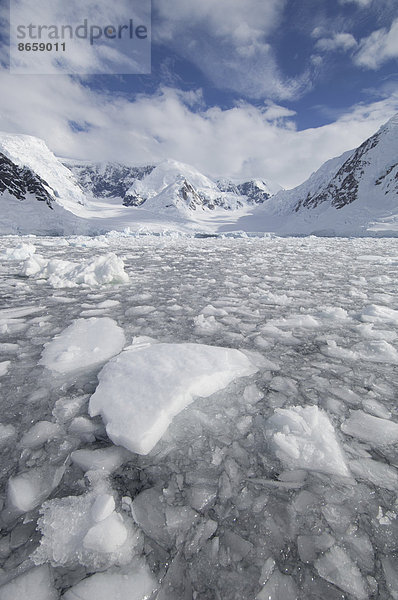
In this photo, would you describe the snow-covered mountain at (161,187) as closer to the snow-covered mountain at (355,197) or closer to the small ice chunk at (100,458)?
the snow-covered mountain at (355,197)

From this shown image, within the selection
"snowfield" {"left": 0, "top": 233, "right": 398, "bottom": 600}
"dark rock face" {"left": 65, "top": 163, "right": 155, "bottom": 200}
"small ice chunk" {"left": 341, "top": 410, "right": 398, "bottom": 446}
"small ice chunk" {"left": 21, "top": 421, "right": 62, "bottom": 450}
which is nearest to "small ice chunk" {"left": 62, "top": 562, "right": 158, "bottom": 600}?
"snowfield" {"left": 0, "top": 233, "right": 398, "bottom": 600}

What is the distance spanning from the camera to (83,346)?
1.98 m

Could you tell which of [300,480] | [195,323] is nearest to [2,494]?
[300,480]

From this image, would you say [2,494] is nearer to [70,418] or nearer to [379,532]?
[70,418]

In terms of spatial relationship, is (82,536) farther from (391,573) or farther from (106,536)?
(391,573)

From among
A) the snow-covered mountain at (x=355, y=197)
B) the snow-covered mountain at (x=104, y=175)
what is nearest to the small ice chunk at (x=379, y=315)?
the snow-covered mountain at (x=355, y=197)

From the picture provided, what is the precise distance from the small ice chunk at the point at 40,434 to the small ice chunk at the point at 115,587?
1.86ft

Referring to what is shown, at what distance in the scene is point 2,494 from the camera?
36.7 inches

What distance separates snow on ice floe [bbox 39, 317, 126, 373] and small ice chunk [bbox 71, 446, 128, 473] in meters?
0.70

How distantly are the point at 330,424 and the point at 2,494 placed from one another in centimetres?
127

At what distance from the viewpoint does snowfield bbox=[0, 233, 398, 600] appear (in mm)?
731

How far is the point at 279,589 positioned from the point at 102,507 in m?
0.53

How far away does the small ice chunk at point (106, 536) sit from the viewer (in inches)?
30.5

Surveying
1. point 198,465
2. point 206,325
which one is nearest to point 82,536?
point 198,465
